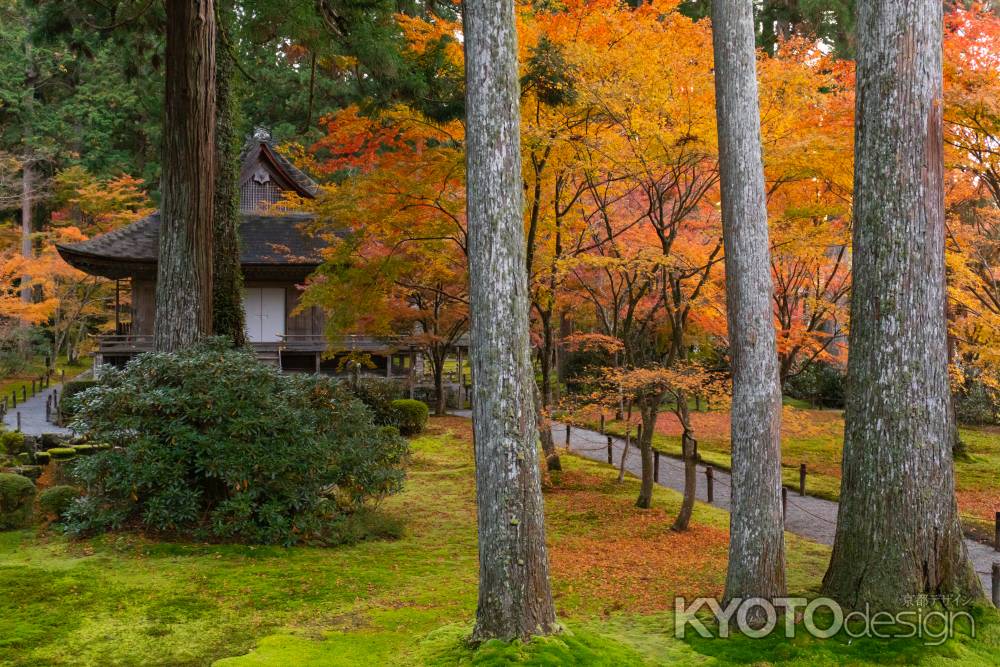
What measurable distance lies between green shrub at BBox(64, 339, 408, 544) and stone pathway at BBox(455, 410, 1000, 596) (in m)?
5.65

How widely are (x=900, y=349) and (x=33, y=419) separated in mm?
22724

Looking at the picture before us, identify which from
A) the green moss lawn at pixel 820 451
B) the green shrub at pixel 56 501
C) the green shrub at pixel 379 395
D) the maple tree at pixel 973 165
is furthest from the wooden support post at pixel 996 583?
the green shrub at pixel 379 395

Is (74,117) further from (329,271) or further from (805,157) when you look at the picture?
(805,157)

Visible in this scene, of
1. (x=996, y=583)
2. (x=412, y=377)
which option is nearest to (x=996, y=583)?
(x=996, y=583)

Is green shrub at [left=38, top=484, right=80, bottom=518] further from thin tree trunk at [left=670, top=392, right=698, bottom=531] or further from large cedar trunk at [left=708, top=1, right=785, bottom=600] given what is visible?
thin tree trunk at [left=670, top=392, right=698, bottom=531]

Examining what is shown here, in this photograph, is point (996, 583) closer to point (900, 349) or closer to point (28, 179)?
point (900, 349)

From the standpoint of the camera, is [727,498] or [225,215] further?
[727,498]

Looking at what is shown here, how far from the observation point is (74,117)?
33125 millimetres

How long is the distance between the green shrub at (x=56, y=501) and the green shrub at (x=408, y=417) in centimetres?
1078

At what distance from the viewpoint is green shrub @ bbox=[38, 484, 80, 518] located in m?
9.64

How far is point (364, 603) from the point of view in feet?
24.2

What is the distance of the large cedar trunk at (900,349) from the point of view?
6348 millimetres

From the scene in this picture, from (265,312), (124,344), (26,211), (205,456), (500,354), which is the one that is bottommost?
(205,456)

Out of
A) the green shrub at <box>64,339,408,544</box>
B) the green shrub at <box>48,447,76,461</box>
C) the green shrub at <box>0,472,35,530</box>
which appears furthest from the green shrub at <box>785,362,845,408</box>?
the green shrub at <box>0,472,35,530</box>
